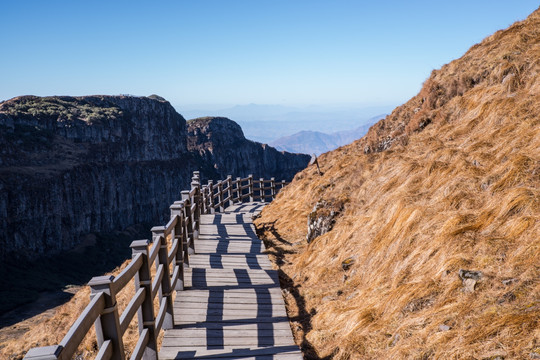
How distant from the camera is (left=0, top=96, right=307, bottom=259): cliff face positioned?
290 ft

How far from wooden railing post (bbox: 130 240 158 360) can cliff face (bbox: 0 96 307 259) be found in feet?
295

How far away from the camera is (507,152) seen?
27.2ft

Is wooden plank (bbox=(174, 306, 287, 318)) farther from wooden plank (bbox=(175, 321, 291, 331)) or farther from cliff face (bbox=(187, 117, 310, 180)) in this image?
cliff face (bbox=(187, 117, 310, 180))

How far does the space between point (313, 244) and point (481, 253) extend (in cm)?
489

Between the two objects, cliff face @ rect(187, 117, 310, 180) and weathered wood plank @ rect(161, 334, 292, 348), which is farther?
cliff face @ rect(187, 117, 310, 180)

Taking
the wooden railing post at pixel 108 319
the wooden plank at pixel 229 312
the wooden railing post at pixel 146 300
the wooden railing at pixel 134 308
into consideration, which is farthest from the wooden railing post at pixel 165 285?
the wooden railing post at pixel 108 319

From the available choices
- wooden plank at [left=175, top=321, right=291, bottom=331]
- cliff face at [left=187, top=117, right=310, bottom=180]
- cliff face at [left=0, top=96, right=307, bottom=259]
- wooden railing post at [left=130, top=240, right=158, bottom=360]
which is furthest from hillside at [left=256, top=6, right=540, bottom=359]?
cliff face at [left=187, top=117, right=310, bottom=180]

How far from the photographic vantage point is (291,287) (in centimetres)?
888

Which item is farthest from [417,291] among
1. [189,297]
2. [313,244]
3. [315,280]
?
[313,244]

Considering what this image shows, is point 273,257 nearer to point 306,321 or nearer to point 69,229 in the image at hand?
point 306,321

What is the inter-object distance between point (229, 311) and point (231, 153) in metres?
171

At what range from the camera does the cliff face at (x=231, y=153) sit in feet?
557

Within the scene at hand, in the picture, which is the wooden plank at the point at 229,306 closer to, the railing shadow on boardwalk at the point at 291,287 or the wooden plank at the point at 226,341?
the railing shadow on boardwalk at the point at 291,287

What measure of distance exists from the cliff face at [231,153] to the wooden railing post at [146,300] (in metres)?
151
